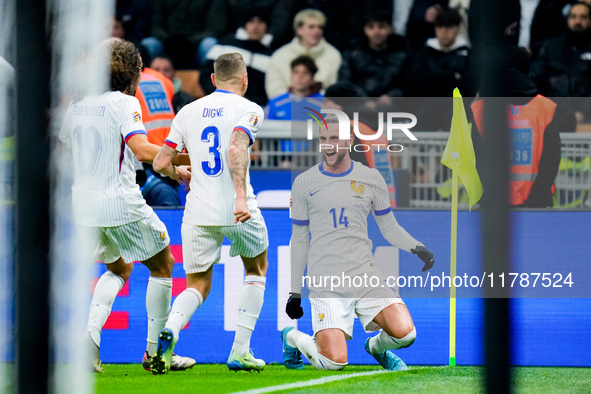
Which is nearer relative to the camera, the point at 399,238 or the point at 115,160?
the point at 115,160

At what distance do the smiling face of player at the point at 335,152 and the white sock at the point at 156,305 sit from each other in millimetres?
1058

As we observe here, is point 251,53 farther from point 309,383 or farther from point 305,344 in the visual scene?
point 309,383

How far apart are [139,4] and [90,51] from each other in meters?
6.44

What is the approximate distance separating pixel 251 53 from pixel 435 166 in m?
2.15

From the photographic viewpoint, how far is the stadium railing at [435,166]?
18.5 feet

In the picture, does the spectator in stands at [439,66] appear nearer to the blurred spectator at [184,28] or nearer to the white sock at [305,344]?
the blurred spectator at [184,28]

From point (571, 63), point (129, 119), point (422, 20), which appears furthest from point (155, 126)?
point (571, 63)

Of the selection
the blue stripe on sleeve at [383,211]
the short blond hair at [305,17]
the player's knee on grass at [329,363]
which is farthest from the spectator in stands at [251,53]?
the player's knee on grass at [329,363]

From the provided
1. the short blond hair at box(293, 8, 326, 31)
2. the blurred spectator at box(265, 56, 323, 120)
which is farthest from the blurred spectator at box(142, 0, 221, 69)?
the blurred spectator at box(265, 56, 323, 120)

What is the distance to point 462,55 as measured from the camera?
7.11 m

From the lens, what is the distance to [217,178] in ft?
14.7

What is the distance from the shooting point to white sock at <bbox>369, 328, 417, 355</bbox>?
182 inches

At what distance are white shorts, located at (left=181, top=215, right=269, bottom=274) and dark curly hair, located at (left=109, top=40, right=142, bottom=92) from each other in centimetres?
76

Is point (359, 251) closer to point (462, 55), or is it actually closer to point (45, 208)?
point (462, 55)
